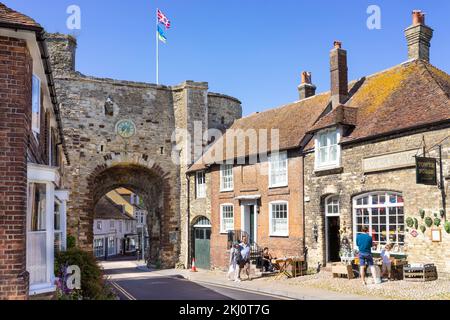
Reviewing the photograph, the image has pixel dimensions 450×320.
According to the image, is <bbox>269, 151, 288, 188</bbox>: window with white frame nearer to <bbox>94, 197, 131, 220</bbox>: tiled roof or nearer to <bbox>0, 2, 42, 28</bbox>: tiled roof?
<bbox>0, 2, 42, 28</bbox>: tiled roof

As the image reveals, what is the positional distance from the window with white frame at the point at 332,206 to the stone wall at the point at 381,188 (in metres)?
0.20

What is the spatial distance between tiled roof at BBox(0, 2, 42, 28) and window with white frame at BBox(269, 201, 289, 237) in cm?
1469

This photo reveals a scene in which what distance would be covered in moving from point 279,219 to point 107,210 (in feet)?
121

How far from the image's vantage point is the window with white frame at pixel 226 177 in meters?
26.5

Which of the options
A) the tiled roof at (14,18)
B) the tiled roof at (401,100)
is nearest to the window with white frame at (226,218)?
the tiled roof at (401,100)

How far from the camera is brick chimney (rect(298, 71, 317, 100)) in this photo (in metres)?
27.6

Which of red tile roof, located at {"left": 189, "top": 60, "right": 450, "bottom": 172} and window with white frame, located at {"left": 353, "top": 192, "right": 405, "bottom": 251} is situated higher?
red tile roof, located at {"left": 189, "top": 60, "right": 450, "bottom": 172}

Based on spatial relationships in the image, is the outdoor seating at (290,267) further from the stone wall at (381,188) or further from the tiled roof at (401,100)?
the tiled roof at (401,100)

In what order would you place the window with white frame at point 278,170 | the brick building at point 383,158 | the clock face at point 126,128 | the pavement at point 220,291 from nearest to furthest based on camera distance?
the pavement at point 220,291 → the brick building at point 383,158 → the window with white frame at point 278,170 → the clock face at point 126,128

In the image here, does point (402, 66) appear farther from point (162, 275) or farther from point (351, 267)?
point (162, 275)

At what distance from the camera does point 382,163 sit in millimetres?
17672

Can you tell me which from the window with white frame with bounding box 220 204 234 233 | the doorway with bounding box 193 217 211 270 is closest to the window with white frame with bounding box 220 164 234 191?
the window with white frame with bounding box 220 204 234 233
